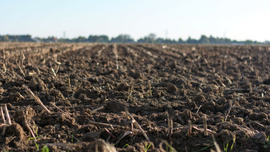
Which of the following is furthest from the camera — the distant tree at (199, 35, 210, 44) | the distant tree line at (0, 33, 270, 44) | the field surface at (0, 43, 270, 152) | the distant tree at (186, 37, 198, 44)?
the distant tree at (186, 37, 198, 44)

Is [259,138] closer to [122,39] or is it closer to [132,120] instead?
[132,120]

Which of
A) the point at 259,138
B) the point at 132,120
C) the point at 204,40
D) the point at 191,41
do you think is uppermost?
the point at 204,40

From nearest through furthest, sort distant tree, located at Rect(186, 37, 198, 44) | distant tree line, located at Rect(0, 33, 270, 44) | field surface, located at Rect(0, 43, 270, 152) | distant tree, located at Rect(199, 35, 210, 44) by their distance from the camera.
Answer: field surface, located at Rect(0, 43, 270, 152) → distant tree line, located at Rect(0, 33, 270, 44) → distant tree, located at Rect(199, 35, 210, 44) → distant tree, located at Rect(186, 37, 198, 44)

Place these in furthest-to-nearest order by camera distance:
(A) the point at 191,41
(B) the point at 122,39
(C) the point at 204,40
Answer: (B) the point at 122,39 < (A) the point at 191,41 < (C) the point at 204,40

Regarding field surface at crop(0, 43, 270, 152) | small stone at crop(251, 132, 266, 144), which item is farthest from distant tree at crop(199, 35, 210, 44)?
small stone at crop(251, 132, 266, 144)

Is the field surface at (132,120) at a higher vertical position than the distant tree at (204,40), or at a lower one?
lower

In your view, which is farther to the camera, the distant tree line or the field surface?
the distant tree line

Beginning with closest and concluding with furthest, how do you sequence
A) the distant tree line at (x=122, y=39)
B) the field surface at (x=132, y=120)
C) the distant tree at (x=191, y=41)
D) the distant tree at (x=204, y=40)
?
the field surface at (x=132, y=120)
the distant tree line at (x=122, y=39)
the distant tree at (x=204, y=40)
the distant tree at (x=191, y=41)

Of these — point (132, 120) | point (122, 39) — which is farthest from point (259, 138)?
point (122, 39)

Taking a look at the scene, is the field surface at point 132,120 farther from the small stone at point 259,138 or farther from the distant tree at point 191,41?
the distant tree at point 191,41

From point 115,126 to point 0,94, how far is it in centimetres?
265

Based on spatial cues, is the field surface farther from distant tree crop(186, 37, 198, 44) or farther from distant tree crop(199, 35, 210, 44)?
distant tree crop(186, 37, 198, 44)

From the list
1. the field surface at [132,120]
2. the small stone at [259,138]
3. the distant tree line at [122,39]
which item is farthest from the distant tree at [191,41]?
the small stone at [259,138]

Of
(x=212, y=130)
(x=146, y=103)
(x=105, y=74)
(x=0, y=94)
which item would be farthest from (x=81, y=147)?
(x=105, y=74)
